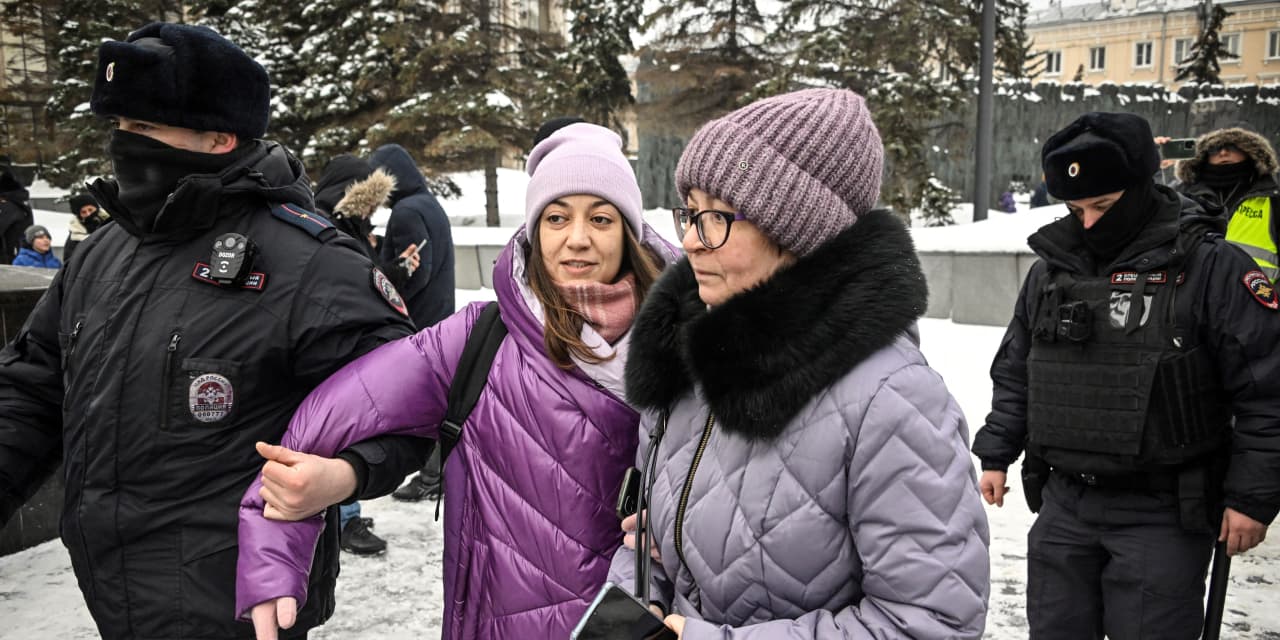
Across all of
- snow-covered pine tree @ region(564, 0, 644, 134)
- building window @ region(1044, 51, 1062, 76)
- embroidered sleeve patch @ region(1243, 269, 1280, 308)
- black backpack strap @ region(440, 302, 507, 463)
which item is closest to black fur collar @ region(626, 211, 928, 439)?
black backpack strap @ region(440, 302, 507, 463)

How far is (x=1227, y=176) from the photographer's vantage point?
13.7 ft

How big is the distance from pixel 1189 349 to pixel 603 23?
2083 cm

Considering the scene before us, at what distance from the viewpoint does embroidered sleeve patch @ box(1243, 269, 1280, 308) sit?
8.80ft

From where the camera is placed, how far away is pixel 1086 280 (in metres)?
3.00

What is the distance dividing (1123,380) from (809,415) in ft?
6.26

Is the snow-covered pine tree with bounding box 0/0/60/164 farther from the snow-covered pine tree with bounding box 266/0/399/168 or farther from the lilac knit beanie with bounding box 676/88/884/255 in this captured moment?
the lilac knit beanie with bounding box 676/88/884/255

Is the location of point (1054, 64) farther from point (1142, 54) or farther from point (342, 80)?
point (342, 80)

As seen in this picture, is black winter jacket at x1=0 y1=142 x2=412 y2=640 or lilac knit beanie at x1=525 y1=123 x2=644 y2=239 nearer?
black winter jacket at x1=0 y1=142 x2=412 y2=640

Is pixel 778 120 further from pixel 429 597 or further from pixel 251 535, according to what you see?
pixel 429 597

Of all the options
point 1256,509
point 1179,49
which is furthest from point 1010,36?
point 1179,49

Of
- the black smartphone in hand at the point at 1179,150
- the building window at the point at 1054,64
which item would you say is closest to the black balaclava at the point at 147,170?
the black smartphone in hand at the point at 1179,150

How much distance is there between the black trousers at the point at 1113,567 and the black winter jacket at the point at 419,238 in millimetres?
3820

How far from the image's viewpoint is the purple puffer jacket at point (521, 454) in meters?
1.92

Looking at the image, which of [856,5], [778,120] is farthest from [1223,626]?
[856,5]
